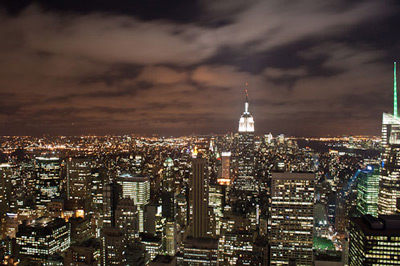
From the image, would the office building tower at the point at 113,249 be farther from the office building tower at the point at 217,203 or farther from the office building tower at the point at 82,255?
the office building tower at the point at 217,203

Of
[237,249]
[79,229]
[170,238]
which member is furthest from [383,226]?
[79,229]

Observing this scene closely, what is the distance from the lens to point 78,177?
20344mm

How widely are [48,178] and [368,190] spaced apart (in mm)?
18848

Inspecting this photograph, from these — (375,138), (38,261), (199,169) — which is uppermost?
(375,138)

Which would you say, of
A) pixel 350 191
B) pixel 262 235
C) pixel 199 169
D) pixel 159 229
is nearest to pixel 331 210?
pixel 350 191

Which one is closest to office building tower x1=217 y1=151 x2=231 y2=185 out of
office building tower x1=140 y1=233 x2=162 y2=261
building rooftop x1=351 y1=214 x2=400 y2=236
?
office building tower x1=140 y1=233 x2=162 y2=261

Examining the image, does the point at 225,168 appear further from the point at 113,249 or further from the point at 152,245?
Result: the point at 113,249

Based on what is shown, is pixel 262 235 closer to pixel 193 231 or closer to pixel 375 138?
pixel 193 231

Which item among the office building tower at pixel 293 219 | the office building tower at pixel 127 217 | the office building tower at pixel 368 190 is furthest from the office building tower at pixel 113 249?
the office building tower at pixel 368 190

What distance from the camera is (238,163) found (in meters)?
28.0

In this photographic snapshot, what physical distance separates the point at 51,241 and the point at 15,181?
7.71m

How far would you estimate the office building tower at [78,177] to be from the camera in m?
20.1

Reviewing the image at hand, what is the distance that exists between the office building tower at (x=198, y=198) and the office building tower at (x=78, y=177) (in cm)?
708

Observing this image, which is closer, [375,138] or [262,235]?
[375,138]
